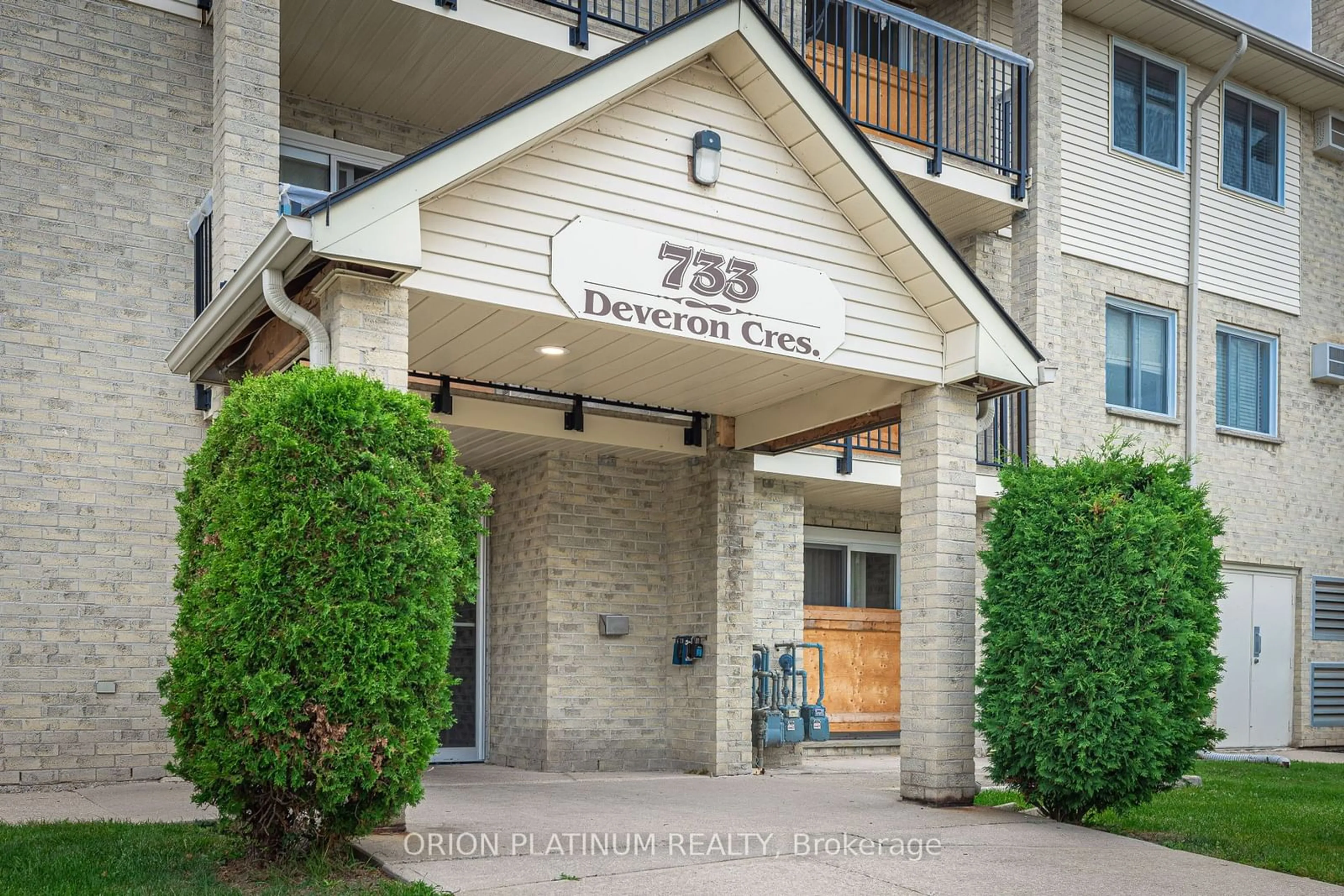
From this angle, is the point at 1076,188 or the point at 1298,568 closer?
the point at 1076,188

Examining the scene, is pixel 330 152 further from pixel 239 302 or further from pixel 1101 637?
pixel 1101 637

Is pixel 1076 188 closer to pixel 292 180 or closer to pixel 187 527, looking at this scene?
pixel 292 180

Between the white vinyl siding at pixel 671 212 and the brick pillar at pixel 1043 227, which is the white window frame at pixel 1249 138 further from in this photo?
the white vinyl siding at pixel 671 212

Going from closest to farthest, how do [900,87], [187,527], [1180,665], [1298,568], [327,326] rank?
[187,527] < [327,326] < [1180,665] < [900,87] < [1298,568]

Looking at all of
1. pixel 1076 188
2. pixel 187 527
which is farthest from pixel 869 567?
pixel 187 527

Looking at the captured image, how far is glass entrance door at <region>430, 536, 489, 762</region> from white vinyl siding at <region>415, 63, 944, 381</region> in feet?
17.5

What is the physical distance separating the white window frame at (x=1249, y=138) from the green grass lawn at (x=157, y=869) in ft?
51.0

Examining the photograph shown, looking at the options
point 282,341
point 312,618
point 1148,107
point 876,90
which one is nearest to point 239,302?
point 282,341

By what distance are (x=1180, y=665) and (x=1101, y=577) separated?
75 cm

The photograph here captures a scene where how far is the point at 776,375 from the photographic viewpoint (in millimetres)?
9602

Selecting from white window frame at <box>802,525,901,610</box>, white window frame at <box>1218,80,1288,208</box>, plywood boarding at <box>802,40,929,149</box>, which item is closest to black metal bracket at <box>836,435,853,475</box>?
white window frame at <box>802,525,901,610</box>

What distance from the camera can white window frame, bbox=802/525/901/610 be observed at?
1501cm

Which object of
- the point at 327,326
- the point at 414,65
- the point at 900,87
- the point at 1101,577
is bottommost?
the point at 1101,577

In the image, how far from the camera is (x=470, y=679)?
40.7 ft
